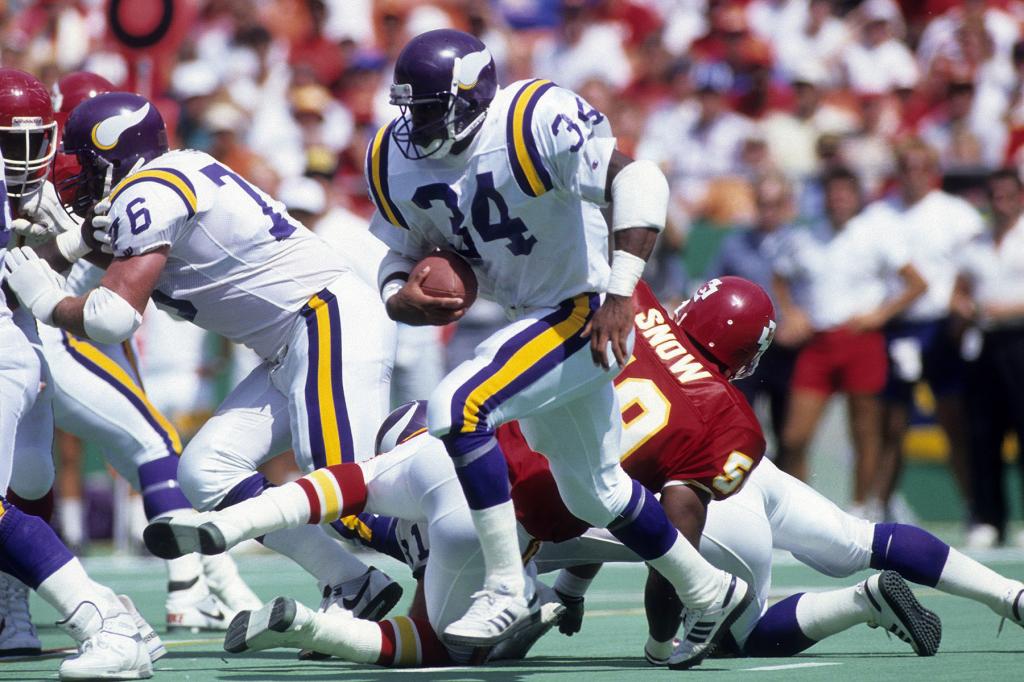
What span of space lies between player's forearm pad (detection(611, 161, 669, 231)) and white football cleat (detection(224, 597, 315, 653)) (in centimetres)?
143

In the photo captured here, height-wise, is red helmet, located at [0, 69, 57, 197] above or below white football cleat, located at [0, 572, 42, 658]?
above

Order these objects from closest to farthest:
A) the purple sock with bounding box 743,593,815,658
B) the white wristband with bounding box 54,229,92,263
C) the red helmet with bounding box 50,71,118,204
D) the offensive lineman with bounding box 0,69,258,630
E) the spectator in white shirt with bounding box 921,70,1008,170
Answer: the purple sock with bounding box 743,593,815,658, the white wristband with bounding box 54,229,92,263, the offensive lineman with bounding box 0,69,258,630, the red helmet with bounding box 50,71,118,204, the spectator in white shirt with bounding box 921,70,1008,170

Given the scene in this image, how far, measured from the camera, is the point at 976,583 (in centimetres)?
526

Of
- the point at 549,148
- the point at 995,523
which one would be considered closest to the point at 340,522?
the point at 549,148

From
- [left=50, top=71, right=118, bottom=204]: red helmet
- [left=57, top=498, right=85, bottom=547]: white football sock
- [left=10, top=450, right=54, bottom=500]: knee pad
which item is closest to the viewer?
[left=10, top=450, right=54, bottom=500]: knee pad

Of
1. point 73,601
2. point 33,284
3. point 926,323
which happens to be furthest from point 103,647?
point 926,323

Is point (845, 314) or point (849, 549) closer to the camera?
point (849, 549)

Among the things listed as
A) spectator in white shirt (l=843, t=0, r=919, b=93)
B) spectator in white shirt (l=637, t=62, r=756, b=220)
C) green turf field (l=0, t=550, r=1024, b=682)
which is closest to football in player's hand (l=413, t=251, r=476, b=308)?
green turf field (l=0, t=550, r=1024, b=682)

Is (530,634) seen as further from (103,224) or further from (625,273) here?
(103,224)

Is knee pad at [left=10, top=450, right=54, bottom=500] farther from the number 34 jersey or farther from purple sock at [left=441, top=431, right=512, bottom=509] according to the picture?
purple sock at [left=441, top=431, right=512, bottom=509]

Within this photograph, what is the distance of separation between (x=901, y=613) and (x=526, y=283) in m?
1.52

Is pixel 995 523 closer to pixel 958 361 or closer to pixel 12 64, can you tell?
pixel 958 361

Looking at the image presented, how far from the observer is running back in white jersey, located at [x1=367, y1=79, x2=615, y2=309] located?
4.79m

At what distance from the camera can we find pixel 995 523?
9.84 m
